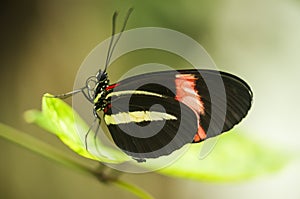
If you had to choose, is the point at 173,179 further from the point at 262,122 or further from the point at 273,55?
the point at 273,55

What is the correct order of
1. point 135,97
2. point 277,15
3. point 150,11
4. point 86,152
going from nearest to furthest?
A: point 86,152 < point 135,97 < point 150,11 < point 277,15

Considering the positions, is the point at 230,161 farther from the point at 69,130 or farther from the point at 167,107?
the point at 69,130

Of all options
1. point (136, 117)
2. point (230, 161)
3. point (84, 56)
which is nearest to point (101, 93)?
point (136, 117)

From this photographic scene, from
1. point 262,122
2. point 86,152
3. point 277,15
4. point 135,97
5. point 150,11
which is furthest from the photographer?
point 262,122

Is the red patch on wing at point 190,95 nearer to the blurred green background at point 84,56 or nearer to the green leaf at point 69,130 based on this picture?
the green leaf at point 69,130

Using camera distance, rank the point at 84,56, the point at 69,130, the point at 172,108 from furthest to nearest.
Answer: the point at 84,56 < the point at 172,108 < the point at 69,130

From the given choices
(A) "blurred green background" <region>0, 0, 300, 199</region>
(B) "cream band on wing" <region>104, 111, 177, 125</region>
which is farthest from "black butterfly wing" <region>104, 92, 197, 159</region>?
(A) "blurred green background" <region>0, 0, 300, 199</region>

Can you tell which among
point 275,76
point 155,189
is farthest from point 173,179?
point 275,76
